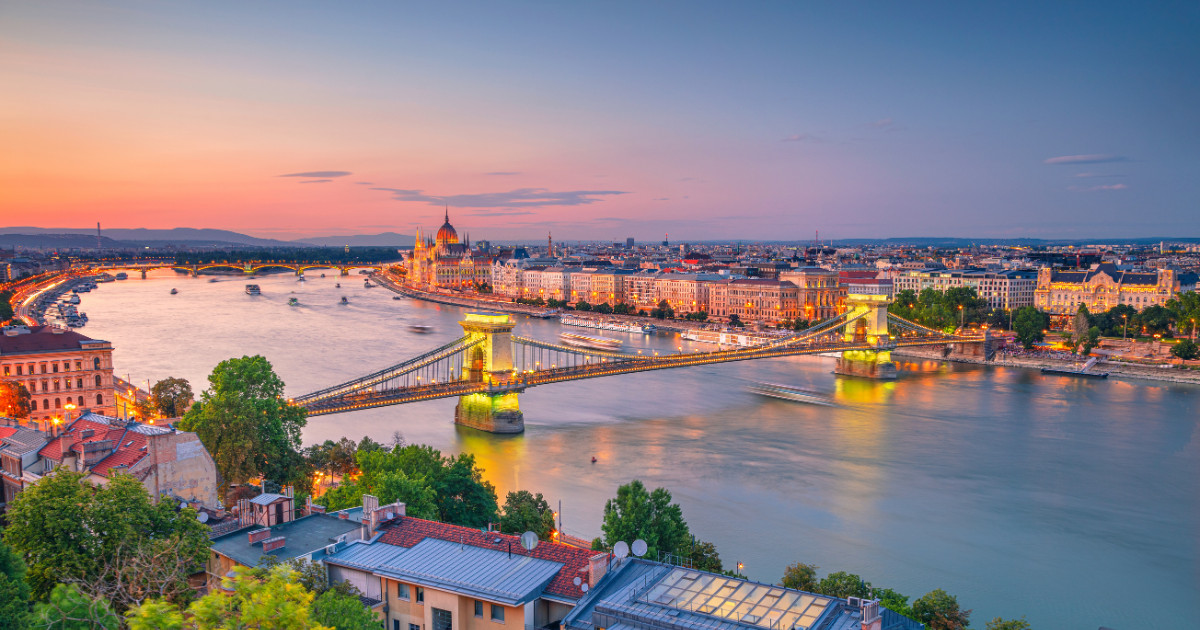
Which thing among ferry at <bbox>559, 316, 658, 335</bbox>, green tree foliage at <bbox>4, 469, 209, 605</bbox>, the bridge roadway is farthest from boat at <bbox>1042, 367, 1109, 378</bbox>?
green tree foliage at <bbox>4, 469, 209, 605</bbox>

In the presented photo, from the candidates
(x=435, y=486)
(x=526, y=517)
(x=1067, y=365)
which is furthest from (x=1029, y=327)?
(x=435, y=486)

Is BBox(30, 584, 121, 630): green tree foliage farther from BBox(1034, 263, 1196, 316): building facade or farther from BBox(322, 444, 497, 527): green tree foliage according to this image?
BBox(1034, 263, 1196, 316): building facade

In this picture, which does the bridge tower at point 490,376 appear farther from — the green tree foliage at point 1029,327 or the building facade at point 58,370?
the green tree foliage at point 1029,327

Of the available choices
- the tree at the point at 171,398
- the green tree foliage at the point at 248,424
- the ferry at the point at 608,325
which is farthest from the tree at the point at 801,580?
the ferry at the point at 608,325

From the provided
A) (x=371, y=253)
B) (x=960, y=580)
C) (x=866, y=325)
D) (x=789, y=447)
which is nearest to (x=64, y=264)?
(x=371, y=253)

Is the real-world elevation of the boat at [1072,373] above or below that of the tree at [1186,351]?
below

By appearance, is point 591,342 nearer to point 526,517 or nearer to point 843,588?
point 526,517

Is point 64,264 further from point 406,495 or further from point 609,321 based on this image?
point 406,495
